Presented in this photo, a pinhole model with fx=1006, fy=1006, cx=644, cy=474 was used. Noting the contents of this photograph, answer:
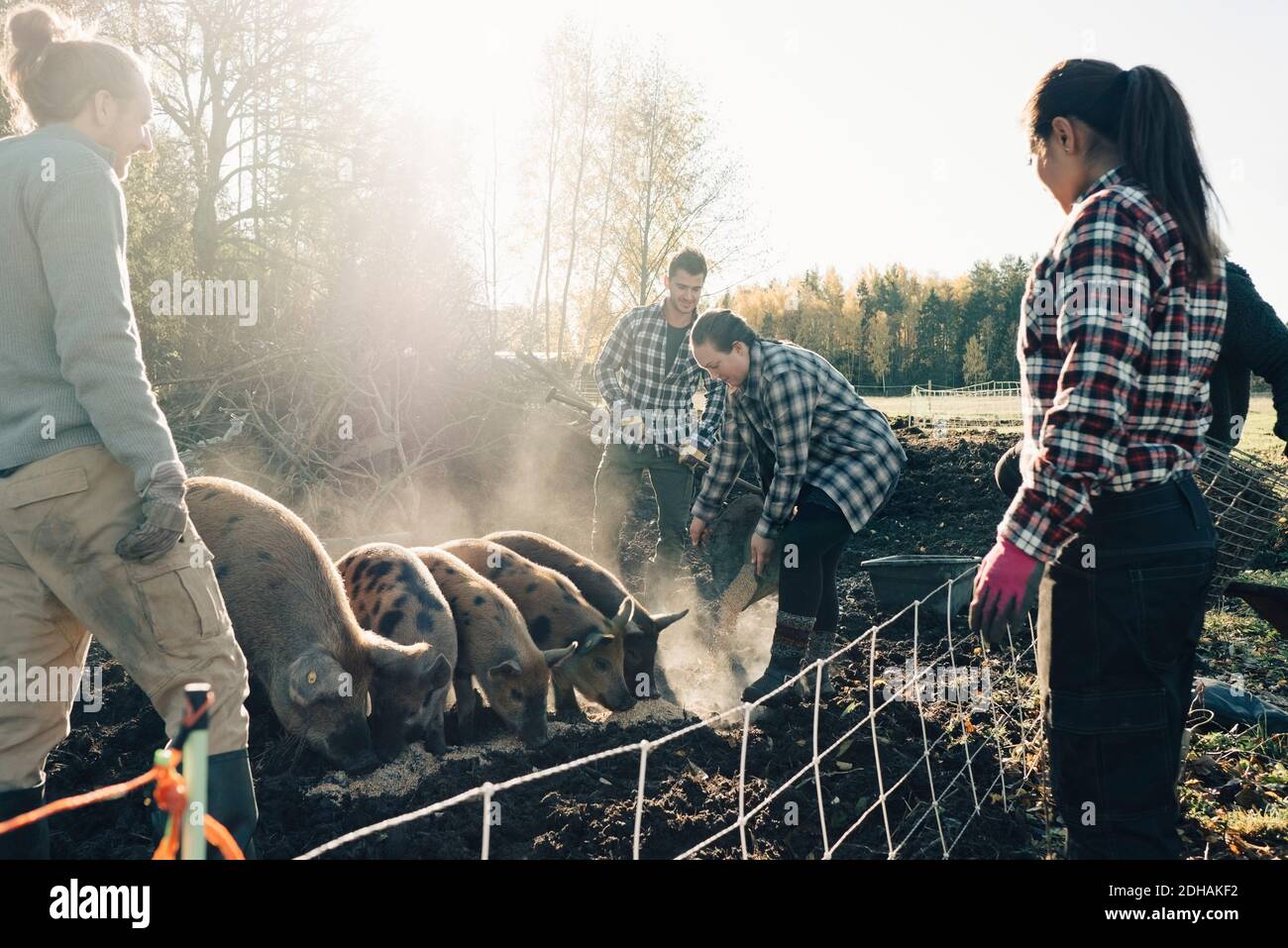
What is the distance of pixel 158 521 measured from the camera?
2582 millimetres

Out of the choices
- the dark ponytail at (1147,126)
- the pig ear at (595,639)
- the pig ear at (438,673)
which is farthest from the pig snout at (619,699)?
the dark ponytail at (1147,126)

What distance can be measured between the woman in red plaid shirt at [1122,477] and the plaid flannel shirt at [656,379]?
4.57 meters

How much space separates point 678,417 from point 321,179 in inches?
442

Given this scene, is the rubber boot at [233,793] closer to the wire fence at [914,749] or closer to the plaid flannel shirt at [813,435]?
the wire fence at [914,749]

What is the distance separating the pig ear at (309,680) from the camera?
4.43 meters

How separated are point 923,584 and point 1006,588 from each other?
5.11 metres

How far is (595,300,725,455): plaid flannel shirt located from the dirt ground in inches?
80.0

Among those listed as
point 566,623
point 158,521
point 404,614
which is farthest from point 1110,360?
point 566,623

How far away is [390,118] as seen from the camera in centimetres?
1589

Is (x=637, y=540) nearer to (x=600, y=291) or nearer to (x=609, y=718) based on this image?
(x=609, y=718)

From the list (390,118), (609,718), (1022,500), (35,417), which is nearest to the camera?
(1022,500)

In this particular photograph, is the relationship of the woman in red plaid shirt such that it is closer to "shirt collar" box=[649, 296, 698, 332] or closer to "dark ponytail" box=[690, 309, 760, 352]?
"dark ponytail" box=[690, 309, 760, 352]
